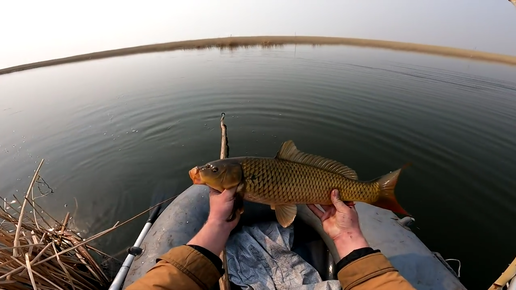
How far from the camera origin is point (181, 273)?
60.9 inches

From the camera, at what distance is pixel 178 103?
11.1 m

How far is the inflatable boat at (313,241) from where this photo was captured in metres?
2.52

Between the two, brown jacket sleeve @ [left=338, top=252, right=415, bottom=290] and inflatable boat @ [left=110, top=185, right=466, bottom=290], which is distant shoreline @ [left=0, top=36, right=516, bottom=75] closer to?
inflatable boat @ [left=110, top=185, right=466, bottom=290]

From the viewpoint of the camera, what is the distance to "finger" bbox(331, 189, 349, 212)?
85.0 inches

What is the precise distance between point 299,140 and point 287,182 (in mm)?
5565

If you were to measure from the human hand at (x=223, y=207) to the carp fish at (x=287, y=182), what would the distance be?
0.06 metres

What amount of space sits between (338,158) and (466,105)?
23.5 ft

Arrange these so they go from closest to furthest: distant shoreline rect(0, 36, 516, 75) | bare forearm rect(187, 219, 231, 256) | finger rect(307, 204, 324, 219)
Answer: bare forearm rect(187, 219, 231, 256)
finger rect(307, 204, 324, 219)
distant shoreline rect(0, 36, 516, 75)

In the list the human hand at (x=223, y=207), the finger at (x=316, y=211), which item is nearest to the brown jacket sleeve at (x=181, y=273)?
the human hand at (x=223, y=207)

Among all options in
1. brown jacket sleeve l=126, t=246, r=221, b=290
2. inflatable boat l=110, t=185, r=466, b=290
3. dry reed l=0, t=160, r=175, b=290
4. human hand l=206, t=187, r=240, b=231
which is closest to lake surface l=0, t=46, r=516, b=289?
dry reed l=0, t=160, r=175, b=290

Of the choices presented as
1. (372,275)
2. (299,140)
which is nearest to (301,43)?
(299,140)

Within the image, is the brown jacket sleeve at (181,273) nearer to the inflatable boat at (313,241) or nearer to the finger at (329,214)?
the finger at (329,214)

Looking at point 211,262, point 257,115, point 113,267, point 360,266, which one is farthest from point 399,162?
point 113,267

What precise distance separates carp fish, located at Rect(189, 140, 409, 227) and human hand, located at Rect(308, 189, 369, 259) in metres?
0.12
